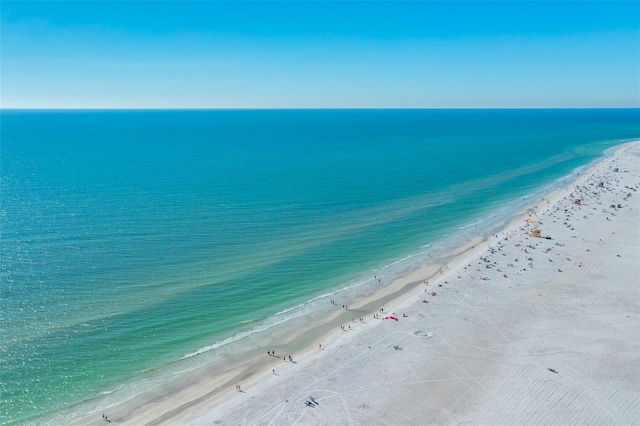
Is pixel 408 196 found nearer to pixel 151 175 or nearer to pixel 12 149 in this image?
pixel 151 175

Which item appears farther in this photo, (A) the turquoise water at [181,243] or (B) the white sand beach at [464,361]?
(A) the turquoise water at [181,243]

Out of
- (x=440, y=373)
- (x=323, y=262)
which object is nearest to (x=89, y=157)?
(x=323, y=262)

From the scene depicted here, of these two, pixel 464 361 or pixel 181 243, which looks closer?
pixel 464 361

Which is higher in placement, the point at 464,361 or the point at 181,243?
the point at 181,243
